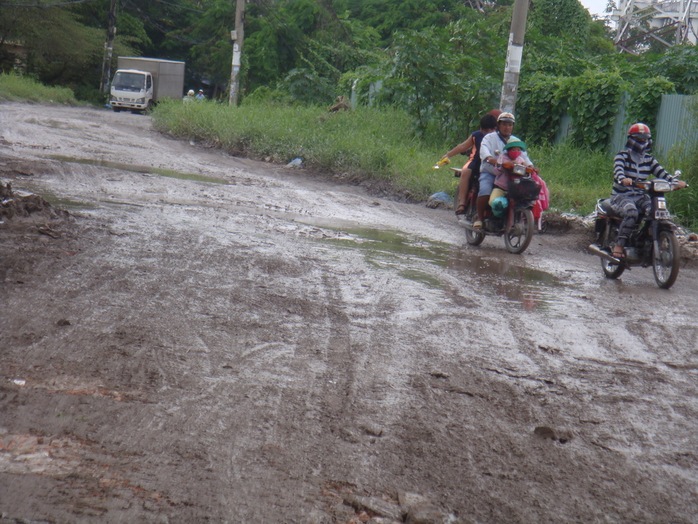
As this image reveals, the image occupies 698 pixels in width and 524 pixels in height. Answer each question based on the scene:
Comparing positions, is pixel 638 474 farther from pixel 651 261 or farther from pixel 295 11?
pixel 295 11

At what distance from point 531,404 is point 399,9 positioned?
4817 centimetres

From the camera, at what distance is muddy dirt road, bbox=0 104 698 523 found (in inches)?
128

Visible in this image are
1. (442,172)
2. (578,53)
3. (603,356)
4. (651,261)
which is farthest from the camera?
(578,53)

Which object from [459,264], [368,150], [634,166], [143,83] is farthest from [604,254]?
[143,83]

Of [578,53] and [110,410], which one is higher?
[578,53]

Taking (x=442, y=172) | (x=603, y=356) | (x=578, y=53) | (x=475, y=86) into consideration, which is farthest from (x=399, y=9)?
(x=603, y=356)

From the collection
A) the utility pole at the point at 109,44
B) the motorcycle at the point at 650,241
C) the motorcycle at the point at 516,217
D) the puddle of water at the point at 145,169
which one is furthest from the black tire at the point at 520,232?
the utility pole at the point at 109,44

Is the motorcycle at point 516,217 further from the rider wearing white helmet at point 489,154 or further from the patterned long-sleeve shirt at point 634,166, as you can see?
the patterned long-sleeve shirt at point 634,166

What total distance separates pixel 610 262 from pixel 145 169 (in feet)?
28.7

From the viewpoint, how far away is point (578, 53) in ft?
86.7

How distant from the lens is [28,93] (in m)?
39.6

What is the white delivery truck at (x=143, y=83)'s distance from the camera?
4391 cm

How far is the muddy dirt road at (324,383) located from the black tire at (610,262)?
20 cm

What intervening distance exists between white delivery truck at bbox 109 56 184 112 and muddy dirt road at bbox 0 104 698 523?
3651 cm
